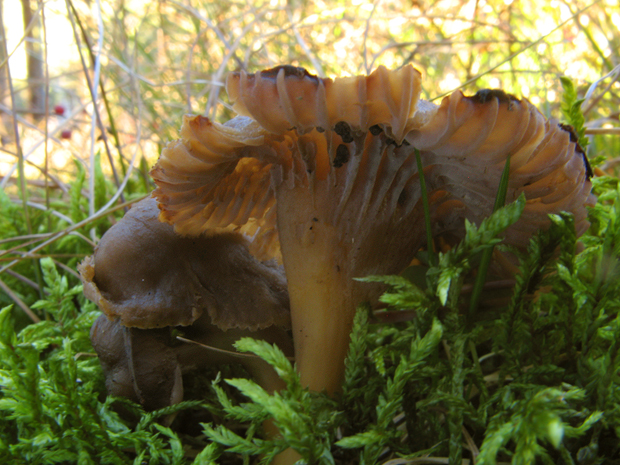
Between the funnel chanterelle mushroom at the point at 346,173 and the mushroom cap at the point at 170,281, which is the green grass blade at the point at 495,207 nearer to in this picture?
the funnel chanterelle mushroom at the point at 346,173

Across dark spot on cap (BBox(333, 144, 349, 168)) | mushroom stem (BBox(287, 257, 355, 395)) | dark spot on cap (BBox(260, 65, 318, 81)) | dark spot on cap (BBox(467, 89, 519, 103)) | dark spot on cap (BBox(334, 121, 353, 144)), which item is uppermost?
dark spot on cap (BBox(260, 65, 318, 81))

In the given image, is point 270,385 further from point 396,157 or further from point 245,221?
point 396,157

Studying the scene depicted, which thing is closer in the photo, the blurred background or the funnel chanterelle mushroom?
the funnel chanterelle mushroom

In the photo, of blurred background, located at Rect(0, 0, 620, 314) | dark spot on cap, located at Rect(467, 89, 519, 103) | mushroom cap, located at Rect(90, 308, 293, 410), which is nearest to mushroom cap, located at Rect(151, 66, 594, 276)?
dark spot on cap, located at Rect(467, 89, 519, 103)

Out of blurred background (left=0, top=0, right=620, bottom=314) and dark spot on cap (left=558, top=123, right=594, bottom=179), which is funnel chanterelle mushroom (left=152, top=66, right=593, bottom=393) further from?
blurred background (left=0, top=0, right=620, bottom=314)

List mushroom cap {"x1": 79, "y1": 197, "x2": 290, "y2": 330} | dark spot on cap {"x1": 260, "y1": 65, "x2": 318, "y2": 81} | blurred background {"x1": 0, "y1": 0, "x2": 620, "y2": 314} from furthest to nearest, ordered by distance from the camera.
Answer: blurred background {"x1": 0, "y1": 0, "x2": 620, "y2": 314} → mushroom cap {"x1": 79, "y1": 197, "x2": 290, "y2": 330} → dark spot on cap {"x1": 260, "y1": 65, "x2": 318, "y2": 81}

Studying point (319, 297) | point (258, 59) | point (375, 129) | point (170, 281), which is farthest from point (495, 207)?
point (258, 59)
